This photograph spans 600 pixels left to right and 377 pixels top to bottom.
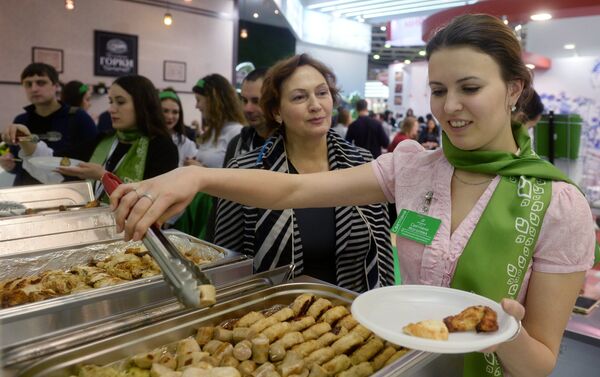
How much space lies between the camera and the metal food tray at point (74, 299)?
1218mm

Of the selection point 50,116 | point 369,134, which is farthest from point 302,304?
point 369,134

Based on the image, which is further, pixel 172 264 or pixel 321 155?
pixel 321 155

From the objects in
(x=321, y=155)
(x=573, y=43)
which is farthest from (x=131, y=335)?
(x=573, y=43)

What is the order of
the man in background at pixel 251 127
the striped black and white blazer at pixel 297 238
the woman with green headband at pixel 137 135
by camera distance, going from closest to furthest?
the striped black and white blazer at pixel 297 238 → the man in background at pixel 251 127 → the woman with green headband at pixel 137 135

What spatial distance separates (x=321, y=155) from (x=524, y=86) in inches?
41.2

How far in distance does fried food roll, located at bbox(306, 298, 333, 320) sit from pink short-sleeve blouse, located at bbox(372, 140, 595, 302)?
222mm

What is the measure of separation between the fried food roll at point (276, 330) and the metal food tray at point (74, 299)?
290mm

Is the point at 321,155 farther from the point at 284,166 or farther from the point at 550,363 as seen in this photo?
the point at 550,363

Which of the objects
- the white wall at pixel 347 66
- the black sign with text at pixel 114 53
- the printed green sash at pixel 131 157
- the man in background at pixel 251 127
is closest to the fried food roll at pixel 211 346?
the man in background at pixel 251 127

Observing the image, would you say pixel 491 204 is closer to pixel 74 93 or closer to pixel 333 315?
pixel 333 315

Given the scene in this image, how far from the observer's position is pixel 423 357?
1010 mm

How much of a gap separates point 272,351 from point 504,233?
1.96ft

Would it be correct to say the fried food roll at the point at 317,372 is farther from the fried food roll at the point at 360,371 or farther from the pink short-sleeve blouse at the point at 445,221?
the pink short-sleeve blouse at the point at 445,221

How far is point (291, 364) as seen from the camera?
1.06 m
